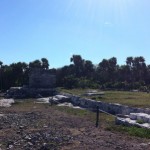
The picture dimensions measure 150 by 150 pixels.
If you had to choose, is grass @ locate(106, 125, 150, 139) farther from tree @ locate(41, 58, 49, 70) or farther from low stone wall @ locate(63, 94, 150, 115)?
tree @ locate(41, 58, 49, 70)

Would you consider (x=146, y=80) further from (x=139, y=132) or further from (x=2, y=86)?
(x=139, y=132)

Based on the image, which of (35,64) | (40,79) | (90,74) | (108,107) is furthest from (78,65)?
(108,107)

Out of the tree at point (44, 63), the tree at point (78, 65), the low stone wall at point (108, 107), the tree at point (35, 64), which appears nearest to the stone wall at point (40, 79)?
the low stone wall at point (108, 107)

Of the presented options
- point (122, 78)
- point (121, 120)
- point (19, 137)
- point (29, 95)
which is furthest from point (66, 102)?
point (122, 78)

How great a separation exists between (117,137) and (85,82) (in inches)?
2170

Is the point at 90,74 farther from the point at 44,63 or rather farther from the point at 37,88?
the point at 37,88

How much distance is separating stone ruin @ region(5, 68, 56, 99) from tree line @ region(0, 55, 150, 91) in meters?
12.9

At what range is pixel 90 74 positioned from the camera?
9238 centimetres

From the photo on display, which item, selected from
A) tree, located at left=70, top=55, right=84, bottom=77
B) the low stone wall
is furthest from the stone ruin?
tree, located at left=70, top=55, right=84, bottom=77

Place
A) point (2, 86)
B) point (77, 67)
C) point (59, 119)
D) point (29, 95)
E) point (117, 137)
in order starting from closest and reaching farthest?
point (117, 137) < point (59, 119) < point (29, 95) < point (2, 86) < point (77, 67)

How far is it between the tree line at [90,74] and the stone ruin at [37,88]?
508 inches

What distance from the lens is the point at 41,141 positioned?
1700 centimetres

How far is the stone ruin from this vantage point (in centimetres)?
5456

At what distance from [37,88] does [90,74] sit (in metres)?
36.8
